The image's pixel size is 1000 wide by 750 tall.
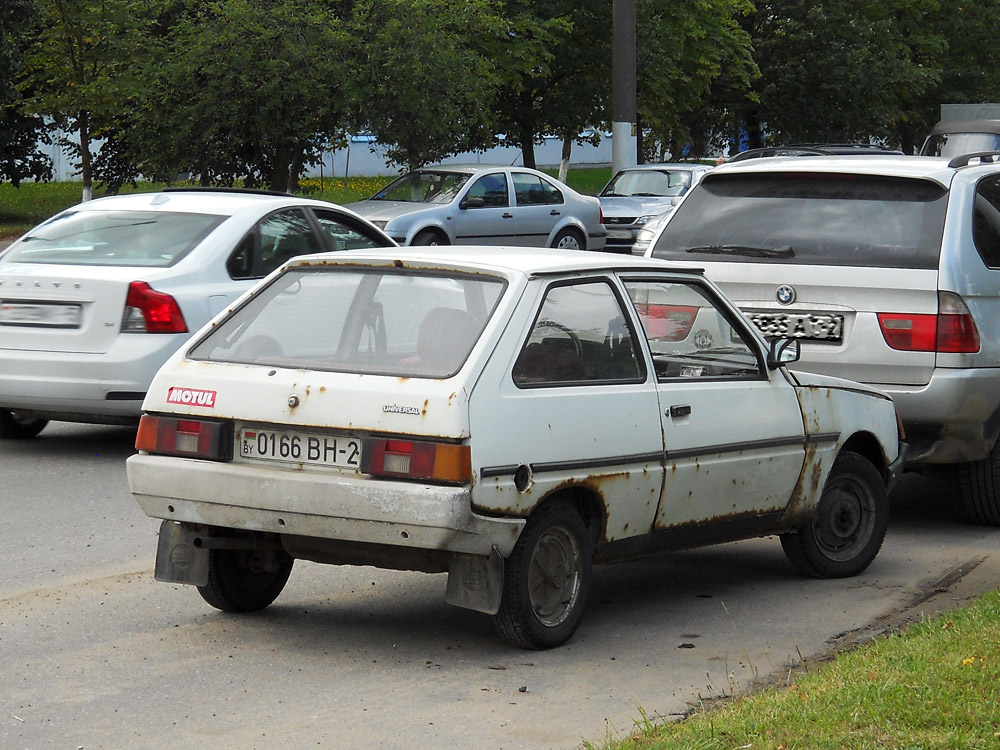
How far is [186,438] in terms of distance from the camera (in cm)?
579

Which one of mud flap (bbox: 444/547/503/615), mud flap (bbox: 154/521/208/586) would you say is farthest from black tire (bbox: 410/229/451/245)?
mud flap (bbox: 444/547/503/615)

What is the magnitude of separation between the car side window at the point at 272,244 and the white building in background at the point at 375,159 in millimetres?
28068

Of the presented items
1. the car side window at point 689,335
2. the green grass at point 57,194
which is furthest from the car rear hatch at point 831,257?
the green grass at point 57,194

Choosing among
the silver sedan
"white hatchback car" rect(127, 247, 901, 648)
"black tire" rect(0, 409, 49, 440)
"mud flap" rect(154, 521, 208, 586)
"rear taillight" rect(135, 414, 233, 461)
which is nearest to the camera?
"white hatchback car" rect(127, 247, 901, 648)

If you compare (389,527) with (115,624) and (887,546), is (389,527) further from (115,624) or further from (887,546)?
(887,546)

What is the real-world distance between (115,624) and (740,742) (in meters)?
2.79

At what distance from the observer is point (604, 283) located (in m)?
6.18

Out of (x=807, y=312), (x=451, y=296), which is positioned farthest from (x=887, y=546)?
(x=451, y=296)

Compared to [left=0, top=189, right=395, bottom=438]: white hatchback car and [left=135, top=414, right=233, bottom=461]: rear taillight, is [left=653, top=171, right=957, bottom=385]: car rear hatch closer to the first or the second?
[left=0, top=189, right=395, bottom=438]: white hatchback car

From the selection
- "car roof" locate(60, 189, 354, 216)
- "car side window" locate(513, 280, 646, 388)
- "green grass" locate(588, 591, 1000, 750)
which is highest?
"car roof" locate(60, 189, 354, 216)

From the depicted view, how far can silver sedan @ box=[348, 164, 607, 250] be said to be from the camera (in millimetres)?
21453

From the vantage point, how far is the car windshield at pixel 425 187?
22.2m

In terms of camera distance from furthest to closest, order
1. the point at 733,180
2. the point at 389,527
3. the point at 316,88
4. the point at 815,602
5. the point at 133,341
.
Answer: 1. the point at 316,88
2. the point at 133,341
3. the point at 733,180
4. the point at 815,602
5. the point at 389,527

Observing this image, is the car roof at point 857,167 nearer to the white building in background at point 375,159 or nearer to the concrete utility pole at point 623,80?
the concrete utility pole at point 623,80
